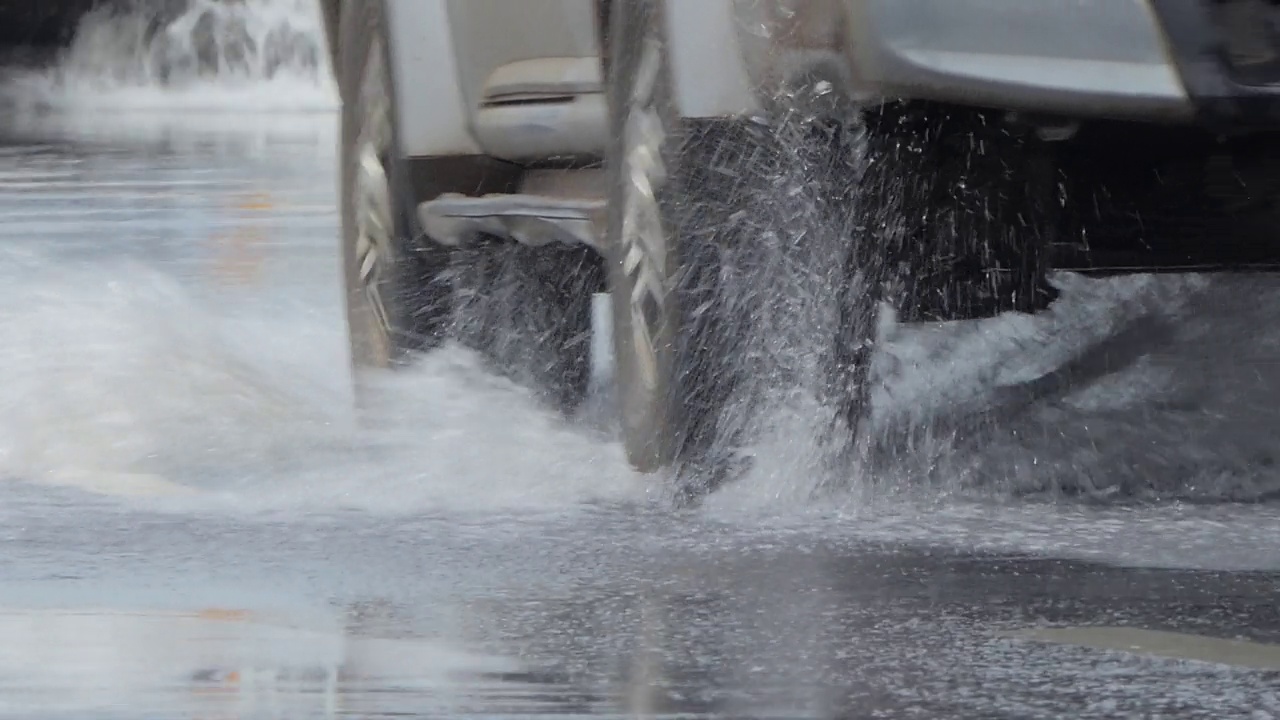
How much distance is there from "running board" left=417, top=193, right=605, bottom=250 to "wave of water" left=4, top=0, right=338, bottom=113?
17.4 m

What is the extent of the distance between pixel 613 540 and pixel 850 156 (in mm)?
837

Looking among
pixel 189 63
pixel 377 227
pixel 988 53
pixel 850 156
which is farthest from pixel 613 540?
pixel 189 63

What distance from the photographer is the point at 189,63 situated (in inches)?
1064

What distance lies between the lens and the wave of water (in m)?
23.6

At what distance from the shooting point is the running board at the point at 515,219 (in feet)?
14.5

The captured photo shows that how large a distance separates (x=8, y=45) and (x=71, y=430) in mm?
26001

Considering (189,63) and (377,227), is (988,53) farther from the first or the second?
(189,63)

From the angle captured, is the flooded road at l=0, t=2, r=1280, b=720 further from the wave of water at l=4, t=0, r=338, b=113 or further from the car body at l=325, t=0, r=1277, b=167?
the wave of water at l=4, t=0, r=338, b=113

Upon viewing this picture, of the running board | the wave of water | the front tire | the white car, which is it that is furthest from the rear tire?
the wave of water

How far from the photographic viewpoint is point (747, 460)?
4.24 meters

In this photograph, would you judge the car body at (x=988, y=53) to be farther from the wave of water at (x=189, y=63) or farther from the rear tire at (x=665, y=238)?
the wave of water at (x=189, y=63)

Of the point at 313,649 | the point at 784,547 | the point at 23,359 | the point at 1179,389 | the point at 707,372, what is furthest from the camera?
the point at 23,359

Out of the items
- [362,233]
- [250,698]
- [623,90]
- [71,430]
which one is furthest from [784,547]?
[71,430]

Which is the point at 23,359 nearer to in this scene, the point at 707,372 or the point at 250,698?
the point at 707,372
